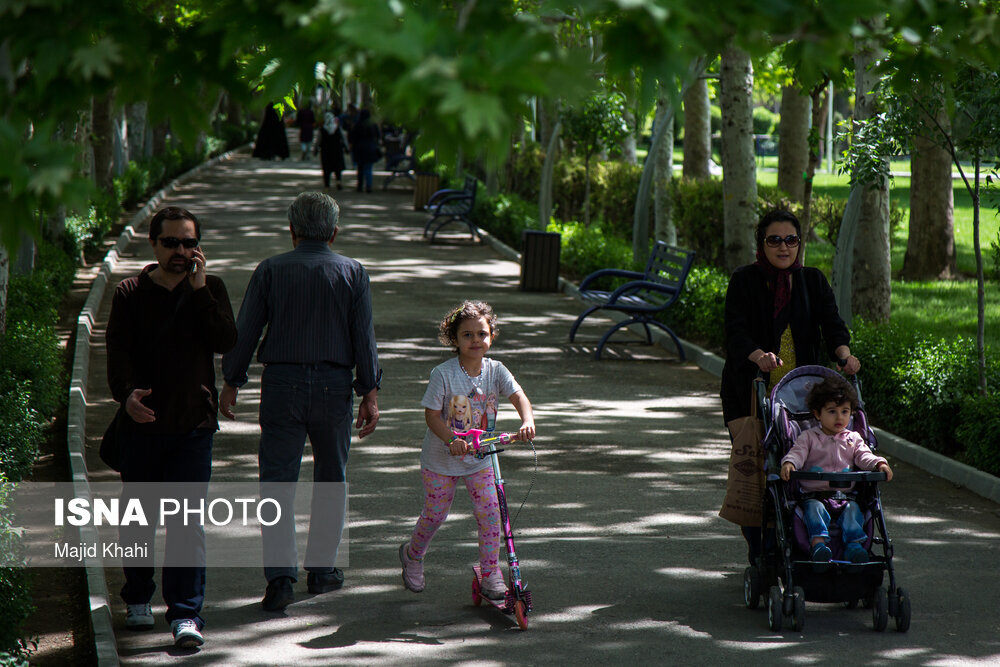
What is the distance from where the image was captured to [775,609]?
5.54 metres

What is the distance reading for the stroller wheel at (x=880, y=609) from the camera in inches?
216

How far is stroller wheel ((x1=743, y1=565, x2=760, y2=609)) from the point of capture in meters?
5.78

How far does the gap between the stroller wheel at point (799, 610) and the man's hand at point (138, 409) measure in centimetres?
295

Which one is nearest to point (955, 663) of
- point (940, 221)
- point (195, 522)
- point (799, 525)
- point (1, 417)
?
point (799, 525)

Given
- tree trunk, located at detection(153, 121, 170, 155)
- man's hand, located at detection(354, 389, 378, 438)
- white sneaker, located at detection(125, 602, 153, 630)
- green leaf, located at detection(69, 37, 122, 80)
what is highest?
tree trunk, located at detection(153, 121, 170, 155)

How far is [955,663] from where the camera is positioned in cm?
522

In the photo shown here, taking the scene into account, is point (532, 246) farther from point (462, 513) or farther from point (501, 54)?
point (501, 54)

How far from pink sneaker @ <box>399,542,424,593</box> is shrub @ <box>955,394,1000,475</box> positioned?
4.25 metres

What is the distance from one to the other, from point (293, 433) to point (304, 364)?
0.34 m

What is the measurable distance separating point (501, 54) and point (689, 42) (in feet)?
1.63

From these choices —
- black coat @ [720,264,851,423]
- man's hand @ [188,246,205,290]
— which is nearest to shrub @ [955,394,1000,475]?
black coat @ [720,264,851,423]

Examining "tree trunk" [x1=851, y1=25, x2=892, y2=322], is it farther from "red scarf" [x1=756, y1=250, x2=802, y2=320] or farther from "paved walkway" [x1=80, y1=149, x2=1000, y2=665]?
"red scarf" [x1=756, y1=250, x2=802, y2=320]

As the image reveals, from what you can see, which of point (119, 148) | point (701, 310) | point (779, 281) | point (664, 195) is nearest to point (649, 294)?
point (701, 310)

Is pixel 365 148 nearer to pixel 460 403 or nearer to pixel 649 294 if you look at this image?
pixel 649 294
